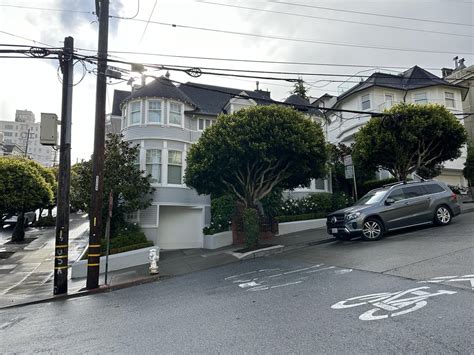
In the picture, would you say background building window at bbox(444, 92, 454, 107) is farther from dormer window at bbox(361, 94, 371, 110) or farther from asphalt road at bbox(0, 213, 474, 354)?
asphalt road at bbox(0, 213, 474, 354)

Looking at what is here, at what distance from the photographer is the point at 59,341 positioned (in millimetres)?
5188

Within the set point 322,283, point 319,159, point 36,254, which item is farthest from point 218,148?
point 36,254

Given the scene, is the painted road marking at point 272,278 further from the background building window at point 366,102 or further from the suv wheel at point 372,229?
the background building window at point 366,102

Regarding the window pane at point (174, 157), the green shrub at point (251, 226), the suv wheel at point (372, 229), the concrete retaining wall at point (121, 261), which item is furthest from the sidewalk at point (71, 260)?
the window pane at point (174, 157)

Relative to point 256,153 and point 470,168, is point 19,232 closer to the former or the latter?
point 256,153

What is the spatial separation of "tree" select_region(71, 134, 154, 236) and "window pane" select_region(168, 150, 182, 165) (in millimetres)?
2694

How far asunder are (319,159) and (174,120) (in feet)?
31.3

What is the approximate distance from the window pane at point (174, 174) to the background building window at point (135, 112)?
3.24 meters

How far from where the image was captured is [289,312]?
549 centimetres

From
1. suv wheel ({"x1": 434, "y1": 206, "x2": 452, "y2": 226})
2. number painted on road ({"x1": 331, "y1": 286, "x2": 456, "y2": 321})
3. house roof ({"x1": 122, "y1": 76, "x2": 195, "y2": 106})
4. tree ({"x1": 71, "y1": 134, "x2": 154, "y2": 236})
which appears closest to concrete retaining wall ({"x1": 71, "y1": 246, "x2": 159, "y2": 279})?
tree ({"x1": 71, "y1": 134, "x2": 154, "y2": 236})

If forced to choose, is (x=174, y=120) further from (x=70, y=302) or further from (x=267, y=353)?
(x=267, y=353)

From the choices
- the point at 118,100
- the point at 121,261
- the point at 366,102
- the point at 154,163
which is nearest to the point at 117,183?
the point at 154,163

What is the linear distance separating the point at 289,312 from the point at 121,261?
1051cm

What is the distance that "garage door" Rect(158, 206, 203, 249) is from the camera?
1968cm
